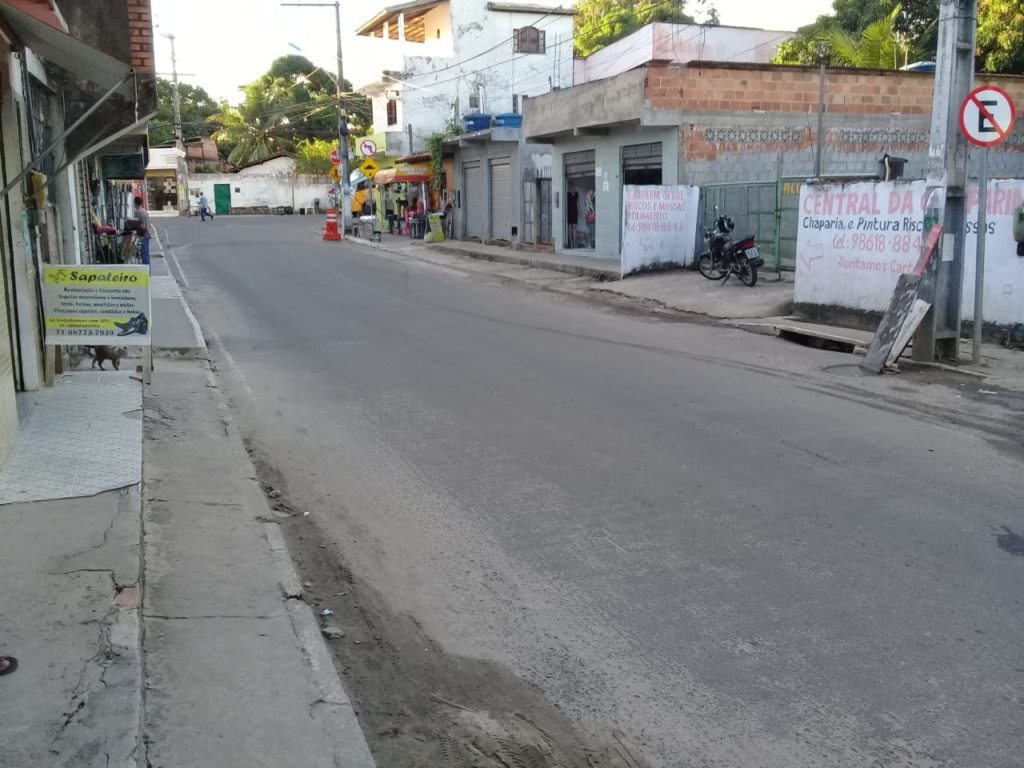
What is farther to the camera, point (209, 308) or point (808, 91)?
point (808, 91)

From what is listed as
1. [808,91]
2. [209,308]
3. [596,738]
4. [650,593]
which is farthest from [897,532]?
[808,91]

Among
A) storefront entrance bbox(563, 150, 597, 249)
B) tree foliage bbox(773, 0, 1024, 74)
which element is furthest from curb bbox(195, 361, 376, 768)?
tree foliage bbox(773, 0, 1024, 74)

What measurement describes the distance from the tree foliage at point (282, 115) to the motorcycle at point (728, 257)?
51.3 meters

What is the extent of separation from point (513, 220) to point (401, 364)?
2169 centimetres

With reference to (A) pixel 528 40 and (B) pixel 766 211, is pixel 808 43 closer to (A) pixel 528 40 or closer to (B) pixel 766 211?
(B) pixel 766 211

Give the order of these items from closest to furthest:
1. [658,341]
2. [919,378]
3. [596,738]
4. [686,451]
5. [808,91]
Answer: [596,738] → [686,451] → [919,378] → [658,341] → [808,91]

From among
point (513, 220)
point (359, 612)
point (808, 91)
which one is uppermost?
point (808, 91)

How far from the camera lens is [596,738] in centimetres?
363

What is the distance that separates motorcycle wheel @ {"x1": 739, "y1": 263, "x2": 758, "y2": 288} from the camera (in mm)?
18203

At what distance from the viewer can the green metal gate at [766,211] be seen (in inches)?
746

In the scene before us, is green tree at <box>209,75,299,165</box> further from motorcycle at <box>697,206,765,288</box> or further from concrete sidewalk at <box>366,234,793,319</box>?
motorcycle at <box>697,206,765,288</box>

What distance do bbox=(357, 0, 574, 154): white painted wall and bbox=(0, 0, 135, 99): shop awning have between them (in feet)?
149

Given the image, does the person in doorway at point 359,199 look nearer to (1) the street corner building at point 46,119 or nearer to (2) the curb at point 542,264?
(2) the curb at point 542,264

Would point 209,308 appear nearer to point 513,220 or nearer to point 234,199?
point 513,220
